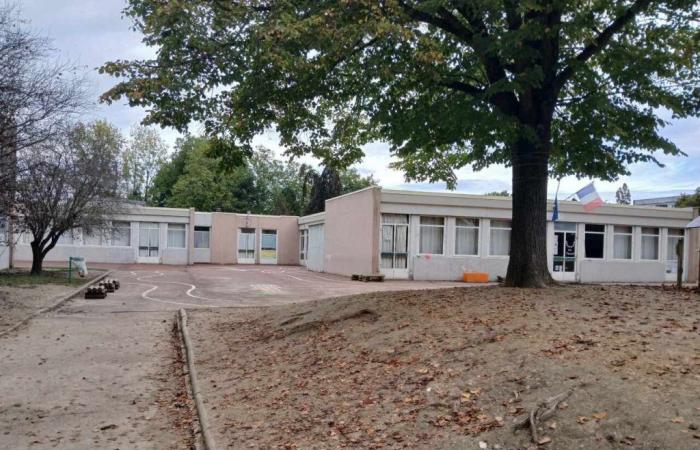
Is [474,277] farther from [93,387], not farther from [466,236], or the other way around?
[93,387]

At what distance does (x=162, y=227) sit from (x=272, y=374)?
38.2 m

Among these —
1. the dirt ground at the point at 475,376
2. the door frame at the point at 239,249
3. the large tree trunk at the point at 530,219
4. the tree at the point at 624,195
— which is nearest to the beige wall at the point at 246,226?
the door frame at the point at 239,249

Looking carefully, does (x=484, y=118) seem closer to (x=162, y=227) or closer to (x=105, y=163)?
(x=105, y=163)

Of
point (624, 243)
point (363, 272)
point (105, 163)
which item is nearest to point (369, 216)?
point (363, 272)

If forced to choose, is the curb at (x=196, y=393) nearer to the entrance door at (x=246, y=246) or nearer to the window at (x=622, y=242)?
the window at (x=622, y=242)

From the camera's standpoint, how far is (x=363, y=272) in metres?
30.6

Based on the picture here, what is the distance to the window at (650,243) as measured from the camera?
3522 cm

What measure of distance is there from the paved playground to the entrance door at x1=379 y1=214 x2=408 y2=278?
14.1m

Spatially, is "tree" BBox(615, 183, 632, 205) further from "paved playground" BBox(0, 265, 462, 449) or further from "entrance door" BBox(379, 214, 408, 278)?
"paved playground" BBox(0, 265, 462, 449)

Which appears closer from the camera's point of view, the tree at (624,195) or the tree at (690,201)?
the tree at (690,201)

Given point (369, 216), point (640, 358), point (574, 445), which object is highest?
point (369, 216)

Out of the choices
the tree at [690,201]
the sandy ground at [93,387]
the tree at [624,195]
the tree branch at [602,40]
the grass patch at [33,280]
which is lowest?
the sandy ground at [93,387]

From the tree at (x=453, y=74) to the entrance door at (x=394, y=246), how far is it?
17846 millimetres

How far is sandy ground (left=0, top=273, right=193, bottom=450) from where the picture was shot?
6.18 meters
